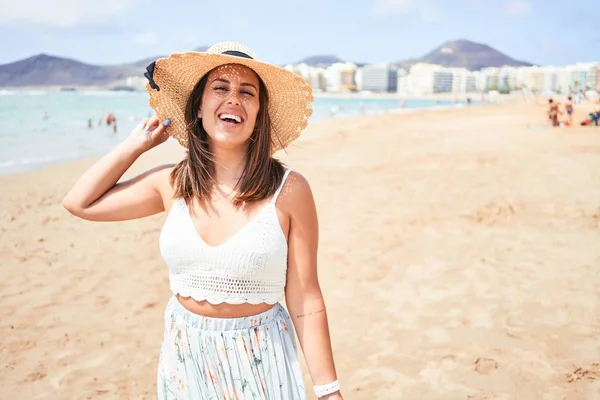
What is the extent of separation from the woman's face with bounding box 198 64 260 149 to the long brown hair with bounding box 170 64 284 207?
41 mm

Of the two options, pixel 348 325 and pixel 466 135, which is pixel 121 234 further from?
pixel 466 135

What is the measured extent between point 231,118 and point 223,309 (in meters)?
0.59

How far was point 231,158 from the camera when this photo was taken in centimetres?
154

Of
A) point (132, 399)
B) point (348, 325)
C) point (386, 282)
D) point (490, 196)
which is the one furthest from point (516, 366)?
point (490, 196)

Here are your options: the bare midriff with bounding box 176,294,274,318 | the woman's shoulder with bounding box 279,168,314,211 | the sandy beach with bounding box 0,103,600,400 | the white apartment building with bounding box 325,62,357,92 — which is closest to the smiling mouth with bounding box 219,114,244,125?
the woman's shoulder with bounding box 279,168,314,211

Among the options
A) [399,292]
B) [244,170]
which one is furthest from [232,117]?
[399,292]

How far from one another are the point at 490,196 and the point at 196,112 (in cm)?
702

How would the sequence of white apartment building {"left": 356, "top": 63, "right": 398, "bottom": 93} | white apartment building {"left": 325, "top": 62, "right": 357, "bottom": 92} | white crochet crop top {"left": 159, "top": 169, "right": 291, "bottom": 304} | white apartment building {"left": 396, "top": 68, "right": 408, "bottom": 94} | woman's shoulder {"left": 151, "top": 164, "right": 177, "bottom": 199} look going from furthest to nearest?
white apartment building {"left": 325, "top": 62, "right": 357, "bottom": 92} < white apartment building {"left": 356, "top": 63, "right": 398, "bottom": 93} < white apartment building {"left": 396, "top": 68, "right": 408, "bottom": 94} < woman's shoulder {"left": 151, "top": 164, "right": 177, "bottom": 199} < white crochet crop top {"left": 159, "top": 169, "right": 291, "bottom": 304}

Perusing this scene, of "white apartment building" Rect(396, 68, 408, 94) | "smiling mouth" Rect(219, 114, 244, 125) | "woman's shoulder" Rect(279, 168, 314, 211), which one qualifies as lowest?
"woman's shoulder" Rect(279, 168, 314, 211)

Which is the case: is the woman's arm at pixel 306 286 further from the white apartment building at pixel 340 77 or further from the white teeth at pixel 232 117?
the white apartment building at pixel 340 77

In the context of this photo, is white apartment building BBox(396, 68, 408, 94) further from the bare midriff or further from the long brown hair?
the bare midriff

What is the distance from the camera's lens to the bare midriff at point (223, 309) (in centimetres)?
148

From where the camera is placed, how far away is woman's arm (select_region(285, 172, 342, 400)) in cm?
146

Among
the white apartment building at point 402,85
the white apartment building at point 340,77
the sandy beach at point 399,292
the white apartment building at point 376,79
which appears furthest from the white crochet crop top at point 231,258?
the white apartment building at point 376,79
